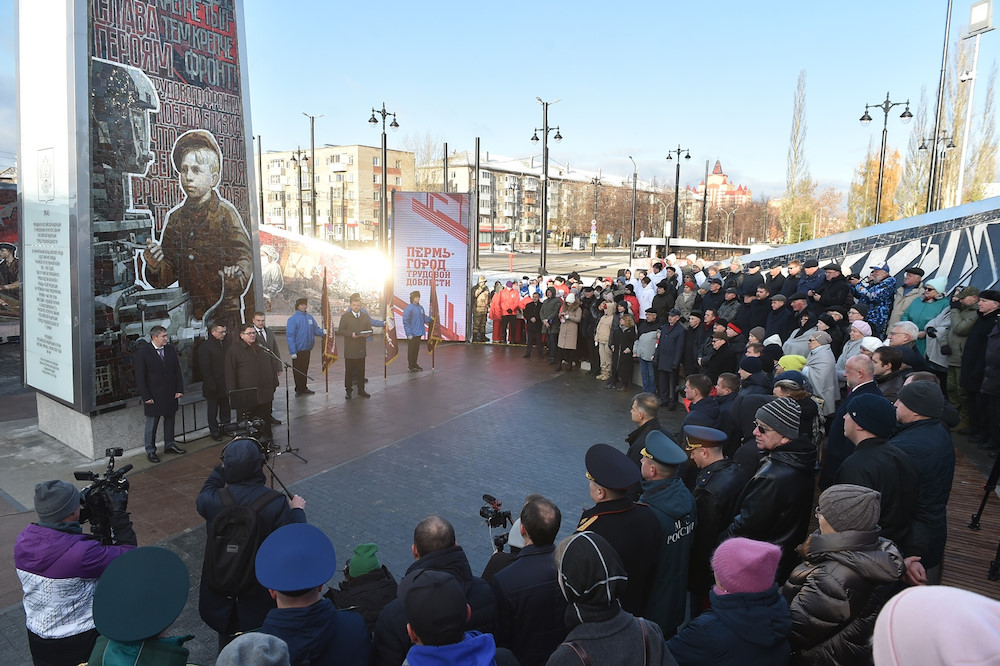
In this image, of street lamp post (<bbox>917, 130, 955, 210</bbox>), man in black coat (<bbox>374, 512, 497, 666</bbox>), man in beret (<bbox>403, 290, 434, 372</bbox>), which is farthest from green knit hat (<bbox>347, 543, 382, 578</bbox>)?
street lamp post (<bbox>917, 130, 955, 210</bbox>)

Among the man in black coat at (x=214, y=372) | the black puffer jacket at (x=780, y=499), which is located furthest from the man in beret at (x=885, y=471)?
the man in black coat at (x=214, y=372)

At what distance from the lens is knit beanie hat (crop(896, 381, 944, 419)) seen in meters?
4.13

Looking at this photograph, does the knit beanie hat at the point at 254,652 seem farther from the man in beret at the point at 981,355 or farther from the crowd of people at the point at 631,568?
the man in beret at the point at 981,355

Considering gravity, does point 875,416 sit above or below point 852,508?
above

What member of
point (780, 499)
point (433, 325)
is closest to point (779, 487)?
point (780, 499)

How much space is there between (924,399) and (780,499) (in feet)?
4.42

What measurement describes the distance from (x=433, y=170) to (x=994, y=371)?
6627cm

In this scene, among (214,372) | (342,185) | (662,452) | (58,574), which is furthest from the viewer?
(342,185)

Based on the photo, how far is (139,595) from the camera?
2.42m

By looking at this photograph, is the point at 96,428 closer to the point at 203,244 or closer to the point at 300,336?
the point at 203,244

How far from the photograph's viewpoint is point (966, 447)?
8.01 meters

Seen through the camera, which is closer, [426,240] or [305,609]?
[305,609]

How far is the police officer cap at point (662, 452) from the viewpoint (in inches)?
143

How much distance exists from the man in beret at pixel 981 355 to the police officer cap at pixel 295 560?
28.7 ft
